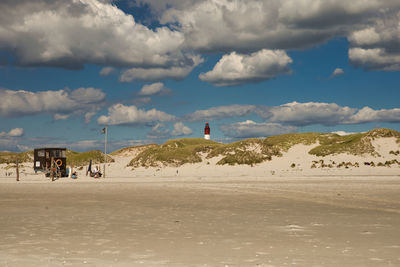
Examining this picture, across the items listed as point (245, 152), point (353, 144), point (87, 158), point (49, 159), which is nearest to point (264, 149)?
point (245, 152)

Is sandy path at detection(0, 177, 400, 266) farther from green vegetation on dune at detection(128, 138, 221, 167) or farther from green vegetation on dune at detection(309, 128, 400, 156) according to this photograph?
green vegetation on dune at detection(128, 138, 221, 167)

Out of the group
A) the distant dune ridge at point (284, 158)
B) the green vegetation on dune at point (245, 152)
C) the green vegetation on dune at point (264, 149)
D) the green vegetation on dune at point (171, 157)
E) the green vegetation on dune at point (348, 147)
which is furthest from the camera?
the green vegetation on dune at point (171, 157)

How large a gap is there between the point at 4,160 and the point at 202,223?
7951cm

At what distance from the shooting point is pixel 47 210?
18.4 meters

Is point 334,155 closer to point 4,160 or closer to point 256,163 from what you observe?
point 256,163

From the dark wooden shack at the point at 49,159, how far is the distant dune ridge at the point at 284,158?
677cm

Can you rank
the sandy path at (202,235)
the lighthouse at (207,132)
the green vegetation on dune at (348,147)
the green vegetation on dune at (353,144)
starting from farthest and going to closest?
1. the lighthouse at (207,132)
2. the green vegetation on dune at (353,144)
3. the green vegetation on dune at (348,147)
4. the sandy path at (202,235)

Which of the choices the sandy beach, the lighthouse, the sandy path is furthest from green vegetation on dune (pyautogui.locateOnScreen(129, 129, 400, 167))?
the lighthouse

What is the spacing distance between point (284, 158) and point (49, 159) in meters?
34.9

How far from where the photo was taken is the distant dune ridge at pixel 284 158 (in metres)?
55.6

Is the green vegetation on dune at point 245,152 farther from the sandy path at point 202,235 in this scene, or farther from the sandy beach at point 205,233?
the sandy path at point 202,235

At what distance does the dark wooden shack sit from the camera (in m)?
55.7

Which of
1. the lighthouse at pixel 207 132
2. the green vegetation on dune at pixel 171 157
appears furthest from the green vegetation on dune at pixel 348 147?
the lighthouse at pixel 207 132

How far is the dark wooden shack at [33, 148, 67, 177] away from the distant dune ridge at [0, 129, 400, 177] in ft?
22.2
